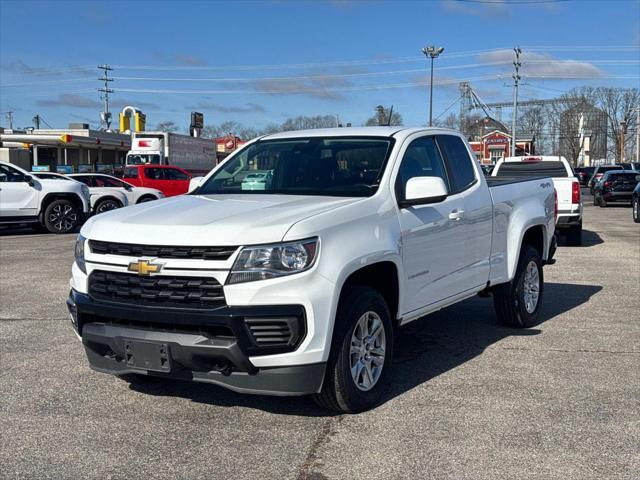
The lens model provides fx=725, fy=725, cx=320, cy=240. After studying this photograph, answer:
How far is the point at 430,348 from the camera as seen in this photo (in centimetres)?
643

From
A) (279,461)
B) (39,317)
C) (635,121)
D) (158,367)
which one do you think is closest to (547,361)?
(279,461)

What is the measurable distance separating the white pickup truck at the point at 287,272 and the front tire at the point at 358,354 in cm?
1

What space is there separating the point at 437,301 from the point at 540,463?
1.86 m

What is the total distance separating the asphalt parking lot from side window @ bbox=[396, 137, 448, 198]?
59.4 inches

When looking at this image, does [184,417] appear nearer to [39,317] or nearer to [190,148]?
[39,317]

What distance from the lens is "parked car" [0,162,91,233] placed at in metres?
17.0

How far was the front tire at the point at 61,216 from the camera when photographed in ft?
57.8

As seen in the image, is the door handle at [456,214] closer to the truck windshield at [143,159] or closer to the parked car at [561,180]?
the parked car at [561,180]

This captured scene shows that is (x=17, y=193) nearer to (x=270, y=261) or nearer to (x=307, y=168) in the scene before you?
(x=307, y=168)

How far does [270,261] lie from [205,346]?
60cm

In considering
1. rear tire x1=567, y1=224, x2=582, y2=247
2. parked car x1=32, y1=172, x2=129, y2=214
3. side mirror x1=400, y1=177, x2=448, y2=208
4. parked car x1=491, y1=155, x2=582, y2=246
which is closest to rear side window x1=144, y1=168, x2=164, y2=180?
parked car x1=32, y1=172, x2=129, y2=214

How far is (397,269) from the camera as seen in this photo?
16.3 ft

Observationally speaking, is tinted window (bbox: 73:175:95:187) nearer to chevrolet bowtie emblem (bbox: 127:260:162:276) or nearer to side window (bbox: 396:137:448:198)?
side window (bbox: 396:137:448:198)

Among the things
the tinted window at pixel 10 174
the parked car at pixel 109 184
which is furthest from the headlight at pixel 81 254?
the parked car at pixel 109 184
